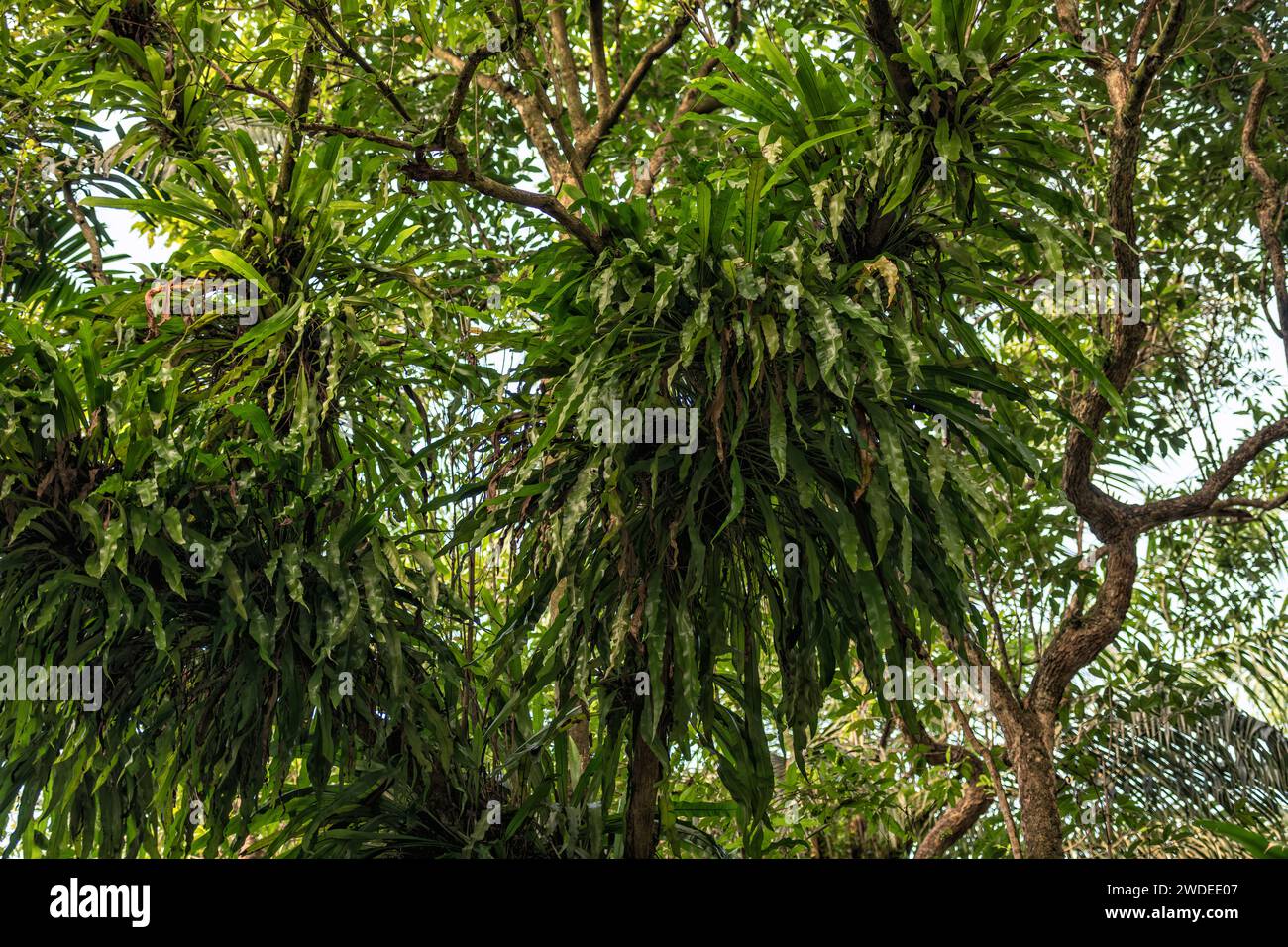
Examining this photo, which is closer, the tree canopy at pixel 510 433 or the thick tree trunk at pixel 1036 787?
the tree canopy at pixel 510 433

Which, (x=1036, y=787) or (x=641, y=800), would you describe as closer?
(x=641, y=800)

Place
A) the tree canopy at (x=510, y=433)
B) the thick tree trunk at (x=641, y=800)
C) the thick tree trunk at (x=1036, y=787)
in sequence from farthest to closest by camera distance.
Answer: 1. the thick tree trunk at (x=1036, y=787)
2. the thick tree trunk at (x=641, y=800)
3. the tree canopy at (x=510, y=433)

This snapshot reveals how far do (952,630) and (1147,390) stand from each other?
251 centimetres

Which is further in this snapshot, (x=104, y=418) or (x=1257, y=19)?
(x=1257, y=19)

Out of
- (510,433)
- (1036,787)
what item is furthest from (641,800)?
(1036,787)

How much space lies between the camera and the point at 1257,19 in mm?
3832

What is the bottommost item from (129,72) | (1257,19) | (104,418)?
(104,418)

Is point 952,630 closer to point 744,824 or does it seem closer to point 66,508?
point 744,824

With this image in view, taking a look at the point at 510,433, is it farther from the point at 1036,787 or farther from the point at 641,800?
the point at 1036,787

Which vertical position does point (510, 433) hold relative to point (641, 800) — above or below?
above

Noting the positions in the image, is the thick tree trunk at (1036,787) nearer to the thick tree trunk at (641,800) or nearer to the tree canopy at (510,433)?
the tree canopy at (510,433)

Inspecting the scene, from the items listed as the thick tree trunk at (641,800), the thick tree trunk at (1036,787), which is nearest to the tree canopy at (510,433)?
the thick tree trunk at (641,800)
